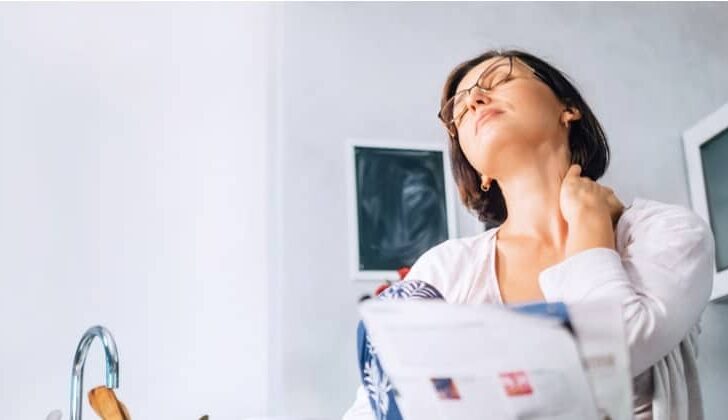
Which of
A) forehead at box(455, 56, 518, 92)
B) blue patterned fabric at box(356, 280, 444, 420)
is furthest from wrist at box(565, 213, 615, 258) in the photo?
forehead at box(455, 56, 518, 92)

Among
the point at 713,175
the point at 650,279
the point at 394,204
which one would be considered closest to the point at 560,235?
the point at 650,279

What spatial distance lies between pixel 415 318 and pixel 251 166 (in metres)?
1.20

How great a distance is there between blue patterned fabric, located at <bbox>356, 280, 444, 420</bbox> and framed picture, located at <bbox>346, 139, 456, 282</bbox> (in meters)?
0.86

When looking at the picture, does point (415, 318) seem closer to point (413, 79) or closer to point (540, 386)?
point (540, 386)

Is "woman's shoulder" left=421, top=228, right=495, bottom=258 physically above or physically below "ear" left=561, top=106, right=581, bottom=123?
below

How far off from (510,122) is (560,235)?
13cm

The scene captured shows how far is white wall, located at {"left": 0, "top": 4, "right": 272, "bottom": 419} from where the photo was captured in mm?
1508

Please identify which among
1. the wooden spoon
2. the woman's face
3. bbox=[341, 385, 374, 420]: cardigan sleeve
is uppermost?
the woman's face

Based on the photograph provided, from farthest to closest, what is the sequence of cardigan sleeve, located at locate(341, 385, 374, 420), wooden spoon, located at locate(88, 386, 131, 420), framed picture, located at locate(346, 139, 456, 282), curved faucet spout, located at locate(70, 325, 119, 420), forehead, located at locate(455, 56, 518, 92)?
framed picture, located at locate(346, 139, 456, 282) < curved faucet spout, located at locate(70, 325, 119, 420) < wooden spoon, located at locate(88, 386, 131, 420) < forehead, located at locate(455, 56, 518, 92) < cardigan sleeve, located at locate(341, 385, 374, 420)

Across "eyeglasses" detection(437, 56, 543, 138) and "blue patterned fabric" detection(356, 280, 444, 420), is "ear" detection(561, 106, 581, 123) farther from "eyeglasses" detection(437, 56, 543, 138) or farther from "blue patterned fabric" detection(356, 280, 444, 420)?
"blue patterned fabric" detection(356, 280, 444, 420)

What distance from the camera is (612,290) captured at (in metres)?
0.63

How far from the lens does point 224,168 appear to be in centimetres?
168

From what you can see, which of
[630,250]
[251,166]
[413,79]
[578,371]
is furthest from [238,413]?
[578,371]

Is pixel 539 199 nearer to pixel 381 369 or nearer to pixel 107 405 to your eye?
pixel 381 369
